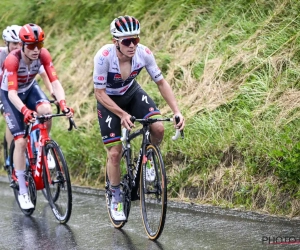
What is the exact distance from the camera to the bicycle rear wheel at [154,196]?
680 cm

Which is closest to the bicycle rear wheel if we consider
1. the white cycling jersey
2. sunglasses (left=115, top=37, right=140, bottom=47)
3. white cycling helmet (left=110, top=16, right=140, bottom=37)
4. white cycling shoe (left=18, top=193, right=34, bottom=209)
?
the white cycling jersey

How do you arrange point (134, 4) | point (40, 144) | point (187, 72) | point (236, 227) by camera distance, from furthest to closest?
1. point (134, 4)
2. point (187, 72)
3. point (40, 144)
4. point (236, 227)

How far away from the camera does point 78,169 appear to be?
11289 millimetres

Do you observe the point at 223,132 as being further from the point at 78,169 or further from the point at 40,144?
the point at 78,169

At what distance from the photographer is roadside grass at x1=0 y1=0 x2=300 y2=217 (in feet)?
26.7

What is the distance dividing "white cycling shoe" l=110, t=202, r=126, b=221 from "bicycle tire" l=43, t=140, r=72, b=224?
0.60 meters

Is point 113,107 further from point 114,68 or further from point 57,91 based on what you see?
point 57,91

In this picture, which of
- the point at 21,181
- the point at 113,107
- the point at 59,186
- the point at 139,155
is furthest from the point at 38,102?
the point at 139,155

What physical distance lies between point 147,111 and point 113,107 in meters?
0.45

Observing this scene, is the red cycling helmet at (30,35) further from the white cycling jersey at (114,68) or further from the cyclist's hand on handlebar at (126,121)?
the cyclist's hand on handlebar at (126,121)

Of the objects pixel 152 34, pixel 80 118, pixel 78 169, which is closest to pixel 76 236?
pixel 78 169

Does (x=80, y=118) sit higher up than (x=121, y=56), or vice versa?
(x=121, y=56)

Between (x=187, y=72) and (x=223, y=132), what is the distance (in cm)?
223

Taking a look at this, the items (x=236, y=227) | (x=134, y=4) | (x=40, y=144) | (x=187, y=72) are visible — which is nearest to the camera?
(x=236, y=227)
